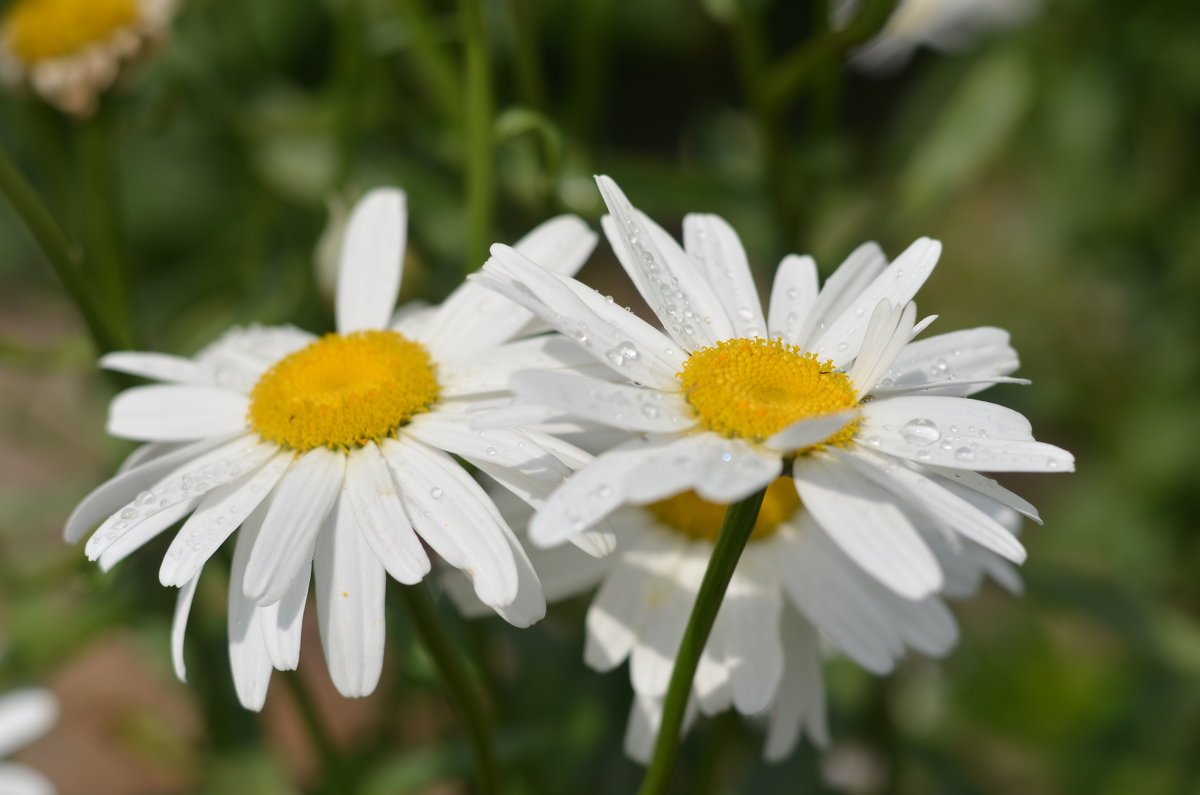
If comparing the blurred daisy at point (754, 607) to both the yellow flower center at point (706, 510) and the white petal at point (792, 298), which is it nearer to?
the yellow flower center at point (706, 510)

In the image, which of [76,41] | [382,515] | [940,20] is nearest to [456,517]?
[382,515]

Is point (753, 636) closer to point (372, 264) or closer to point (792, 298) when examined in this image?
point (792, 298)

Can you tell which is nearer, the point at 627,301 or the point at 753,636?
the point at 753,636

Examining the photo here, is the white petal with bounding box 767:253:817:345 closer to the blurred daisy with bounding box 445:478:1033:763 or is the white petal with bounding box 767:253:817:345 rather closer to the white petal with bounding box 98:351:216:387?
the blurred daisy with bounding box 445:478:1033:763

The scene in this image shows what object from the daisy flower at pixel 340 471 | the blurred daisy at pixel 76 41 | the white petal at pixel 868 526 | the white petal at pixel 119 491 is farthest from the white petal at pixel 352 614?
the blurred daisy at pixel 76 41

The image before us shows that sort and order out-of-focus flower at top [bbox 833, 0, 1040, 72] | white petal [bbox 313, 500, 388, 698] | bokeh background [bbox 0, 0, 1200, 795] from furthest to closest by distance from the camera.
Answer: out-of-focus flower at top [bbox 833, 0, 1040, 72] < bokeh background [bbox 0, 0, 1200, 795] < white petal [bbox 313, 500, 388, 698]

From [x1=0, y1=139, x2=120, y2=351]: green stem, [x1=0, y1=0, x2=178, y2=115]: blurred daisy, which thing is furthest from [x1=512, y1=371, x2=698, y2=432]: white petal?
[x1=0, y1=0, x2=178, y2=115]: blurred daisy
